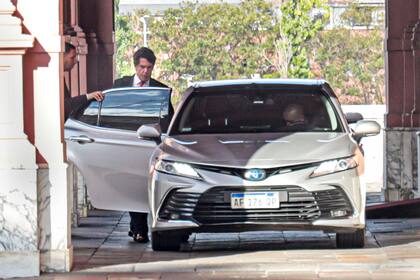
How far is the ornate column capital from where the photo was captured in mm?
10664

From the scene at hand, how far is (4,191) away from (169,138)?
247 cm

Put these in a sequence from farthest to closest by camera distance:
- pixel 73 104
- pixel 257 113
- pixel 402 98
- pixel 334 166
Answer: pixel 402 98 → pixel 73 104 → pixel 257 113 → pixel 334 166

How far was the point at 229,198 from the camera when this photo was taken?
11969 mm

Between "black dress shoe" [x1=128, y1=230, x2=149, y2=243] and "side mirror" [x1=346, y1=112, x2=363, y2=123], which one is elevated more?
"side mirror" [x1=346, y1=112, x2=363, y2=123]

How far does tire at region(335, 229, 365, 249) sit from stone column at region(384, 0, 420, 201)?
25.3ft

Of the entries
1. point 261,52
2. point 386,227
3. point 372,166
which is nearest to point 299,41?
point 261,52

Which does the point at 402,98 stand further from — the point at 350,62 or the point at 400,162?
the point at 350,62

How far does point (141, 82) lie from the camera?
15008 mm

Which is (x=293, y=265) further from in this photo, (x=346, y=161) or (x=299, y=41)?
(x=299, y=41)

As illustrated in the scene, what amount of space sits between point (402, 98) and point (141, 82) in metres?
7.21

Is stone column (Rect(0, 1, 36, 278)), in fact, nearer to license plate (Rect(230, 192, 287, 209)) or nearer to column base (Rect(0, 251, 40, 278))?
column base (Rect(0, 251, 40, 278))

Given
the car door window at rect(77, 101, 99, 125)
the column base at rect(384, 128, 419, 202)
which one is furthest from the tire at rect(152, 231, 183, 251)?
the column base at rect(384, 128, 419, 202)

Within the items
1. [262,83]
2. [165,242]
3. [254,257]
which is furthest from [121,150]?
[254,257]

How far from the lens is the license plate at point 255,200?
11922 millimetres
